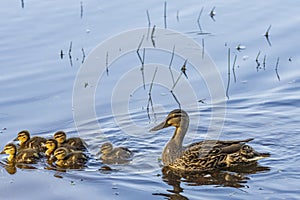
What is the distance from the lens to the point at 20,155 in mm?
7395

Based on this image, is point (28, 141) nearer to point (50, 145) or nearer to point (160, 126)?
point (50, 145)

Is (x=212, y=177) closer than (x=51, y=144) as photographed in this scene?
Yes

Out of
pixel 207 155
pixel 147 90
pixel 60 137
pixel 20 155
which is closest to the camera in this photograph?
pixel 207 155

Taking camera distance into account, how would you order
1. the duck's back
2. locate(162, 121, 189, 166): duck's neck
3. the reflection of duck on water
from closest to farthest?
the reflection of duck on water
the duck's back
locate(162, 121, 189, 166): duck's neck

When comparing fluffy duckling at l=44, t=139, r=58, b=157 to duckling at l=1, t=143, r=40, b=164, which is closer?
duckling at l=1, t=143, r=40, b=164

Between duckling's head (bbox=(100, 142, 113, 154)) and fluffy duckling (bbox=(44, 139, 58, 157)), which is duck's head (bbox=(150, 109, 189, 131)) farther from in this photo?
fluffy duckling (bbox=(44, 139, 58, 157))

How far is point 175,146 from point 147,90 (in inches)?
55.4

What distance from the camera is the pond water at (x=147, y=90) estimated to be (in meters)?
6.85

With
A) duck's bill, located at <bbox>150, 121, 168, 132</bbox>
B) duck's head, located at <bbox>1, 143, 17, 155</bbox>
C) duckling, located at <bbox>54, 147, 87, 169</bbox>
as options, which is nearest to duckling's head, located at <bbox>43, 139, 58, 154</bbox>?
duckling, located at <bbox>54, 147, 87, 169</bbox>

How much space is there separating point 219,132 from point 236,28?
2690mm

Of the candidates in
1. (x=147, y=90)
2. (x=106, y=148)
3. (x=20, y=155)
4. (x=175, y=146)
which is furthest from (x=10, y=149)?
(x=147, y=90)

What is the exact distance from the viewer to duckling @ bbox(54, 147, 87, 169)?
23.9ft

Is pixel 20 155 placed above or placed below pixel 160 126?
below

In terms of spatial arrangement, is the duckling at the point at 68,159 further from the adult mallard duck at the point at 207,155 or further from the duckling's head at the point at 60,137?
the adult mallard duck at the point at 207,155
